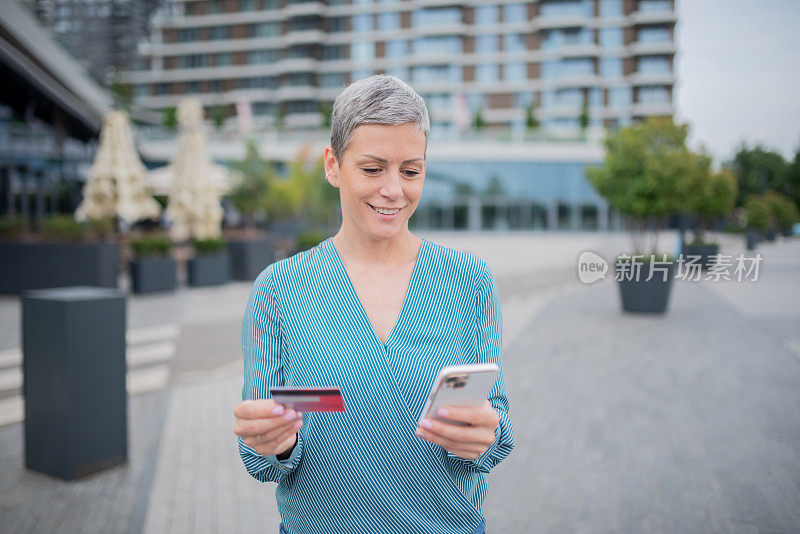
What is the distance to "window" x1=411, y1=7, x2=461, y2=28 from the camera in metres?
57.7

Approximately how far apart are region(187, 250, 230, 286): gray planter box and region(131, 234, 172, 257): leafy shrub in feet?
2.94

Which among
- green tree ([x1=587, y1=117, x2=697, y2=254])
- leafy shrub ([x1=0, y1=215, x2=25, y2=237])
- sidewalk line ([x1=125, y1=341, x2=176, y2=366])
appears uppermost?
green tree ([x1=587, y1=117, x2=697, y2=254])

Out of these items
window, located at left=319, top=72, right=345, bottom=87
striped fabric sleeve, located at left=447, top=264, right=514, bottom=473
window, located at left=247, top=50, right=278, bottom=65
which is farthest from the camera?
window, located at left=247, top=50, right=278, bottom=65

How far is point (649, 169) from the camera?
12297 millimetres

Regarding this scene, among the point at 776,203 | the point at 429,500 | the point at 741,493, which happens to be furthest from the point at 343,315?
the point at 776,203

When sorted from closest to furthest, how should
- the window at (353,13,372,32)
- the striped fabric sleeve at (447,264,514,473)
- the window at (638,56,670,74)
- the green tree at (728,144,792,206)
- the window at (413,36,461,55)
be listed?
the striped fabric sleeve at (447,264,514,473) < the green tree at (728,144,792,206) < the window at (638,56,670,74) < the window at (413,36,461,55) < the window at (353,13,372,32)

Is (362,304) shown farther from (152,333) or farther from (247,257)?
(247,257)

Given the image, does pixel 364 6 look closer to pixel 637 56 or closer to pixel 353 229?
pixel 637 56

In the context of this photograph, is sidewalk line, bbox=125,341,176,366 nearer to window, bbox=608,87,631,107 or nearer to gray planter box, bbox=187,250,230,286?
gray planter box, bbox=187,250,230,286

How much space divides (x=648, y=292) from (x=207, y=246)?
9.52m

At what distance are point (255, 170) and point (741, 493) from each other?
21.3 m

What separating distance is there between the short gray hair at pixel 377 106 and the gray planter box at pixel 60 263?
40.1 ft

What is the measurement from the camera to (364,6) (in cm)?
6019

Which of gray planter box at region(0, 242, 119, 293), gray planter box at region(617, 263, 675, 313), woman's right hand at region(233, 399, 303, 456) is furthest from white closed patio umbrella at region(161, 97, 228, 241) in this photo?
woman's right hand at region(233, 399, 303, 456)
